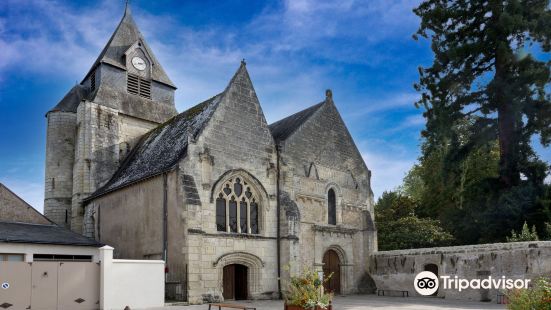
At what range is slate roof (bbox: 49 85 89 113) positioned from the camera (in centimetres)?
2997

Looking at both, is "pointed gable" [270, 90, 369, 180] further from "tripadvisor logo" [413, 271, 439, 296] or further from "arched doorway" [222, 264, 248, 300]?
"tripadvisor logo" [413, 271, 439, 296]

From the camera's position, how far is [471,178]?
34469 mm

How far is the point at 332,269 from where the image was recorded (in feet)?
83.7

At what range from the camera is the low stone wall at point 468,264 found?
742 inches

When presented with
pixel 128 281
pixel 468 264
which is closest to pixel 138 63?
pixel 128 281

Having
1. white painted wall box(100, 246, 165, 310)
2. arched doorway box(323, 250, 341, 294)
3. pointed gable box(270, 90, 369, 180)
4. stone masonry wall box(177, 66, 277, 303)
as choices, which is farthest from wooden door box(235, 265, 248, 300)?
pointed gable box(270, 90, 369, 180)

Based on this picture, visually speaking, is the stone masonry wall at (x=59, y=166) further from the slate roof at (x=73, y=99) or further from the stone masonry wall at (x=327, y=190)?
the stone masonry wall at (x=327, y=190)

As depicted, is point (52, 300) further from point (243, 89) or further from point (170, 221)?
point (243, 89)

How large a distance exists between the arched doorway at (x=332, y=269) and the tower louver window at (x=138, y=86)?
15.0 meters

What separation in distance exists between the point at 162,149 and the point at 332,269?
10.3 meters

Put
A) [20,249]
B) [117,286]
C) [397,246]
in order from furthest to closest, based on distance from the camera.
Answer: [397,246], [20,249], [117,286]

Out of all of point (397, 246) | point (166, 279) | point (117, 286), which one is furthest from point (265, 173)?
point (397, 246)

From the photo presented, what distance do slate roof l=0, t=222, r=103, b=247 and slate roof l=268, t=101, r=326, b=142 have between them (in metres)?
10.2

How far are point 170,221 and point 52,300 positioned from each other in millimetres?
5151
